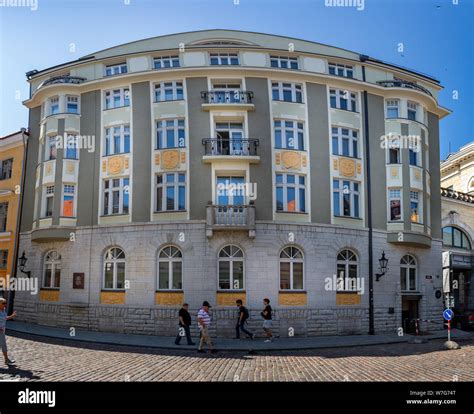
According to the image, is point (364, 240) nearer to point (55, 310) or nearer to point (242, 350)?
point (242, 350)

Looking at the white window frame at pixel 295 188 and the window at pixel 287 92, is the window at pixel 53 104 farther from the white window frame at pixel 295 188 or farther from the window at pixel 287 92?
the white window frame at pixel 295 188

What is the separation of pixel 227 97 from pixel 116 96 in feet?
19.8

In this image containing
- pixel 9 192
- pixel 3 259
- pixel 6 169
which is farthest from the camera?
pixel 6 169

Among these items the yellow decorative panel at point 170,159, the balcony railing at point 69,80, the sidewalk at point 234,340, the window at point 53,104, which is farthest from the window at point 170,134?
the sidewalk at point 234,340

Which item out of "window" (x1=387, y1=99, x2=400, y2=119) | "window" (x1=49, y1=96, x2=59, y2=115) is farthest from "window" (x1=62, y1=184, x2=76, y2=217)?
"window" (x1=387, y1=99, x2=400, y2=119)

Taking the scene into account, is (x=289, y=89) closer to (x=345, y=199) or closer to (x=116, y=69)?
(x=345, y=199)

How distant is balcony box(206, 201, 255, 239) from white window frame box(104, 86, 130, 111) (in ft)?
24.4

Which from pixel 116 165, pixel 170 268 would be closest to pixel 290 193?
pixel 170 268

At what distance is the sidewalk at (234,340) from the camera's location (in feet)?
53.1

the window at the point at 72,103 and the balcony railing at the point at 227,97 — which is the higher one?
the window at the point at 72,103

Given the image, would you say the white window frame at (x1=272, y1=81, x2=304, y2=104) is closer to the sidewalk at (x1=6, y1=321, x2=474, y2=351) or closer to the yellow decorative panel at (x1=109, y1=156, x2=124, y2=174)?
the yellow decorative panel at (x1=109, y1=156, x2=124, y2=174)

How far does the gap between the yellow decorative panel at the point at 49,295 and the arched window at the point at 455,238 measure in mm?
24550

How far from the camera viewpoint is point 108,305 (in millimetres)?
20203

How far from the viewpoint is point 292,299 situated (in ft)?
64.7
